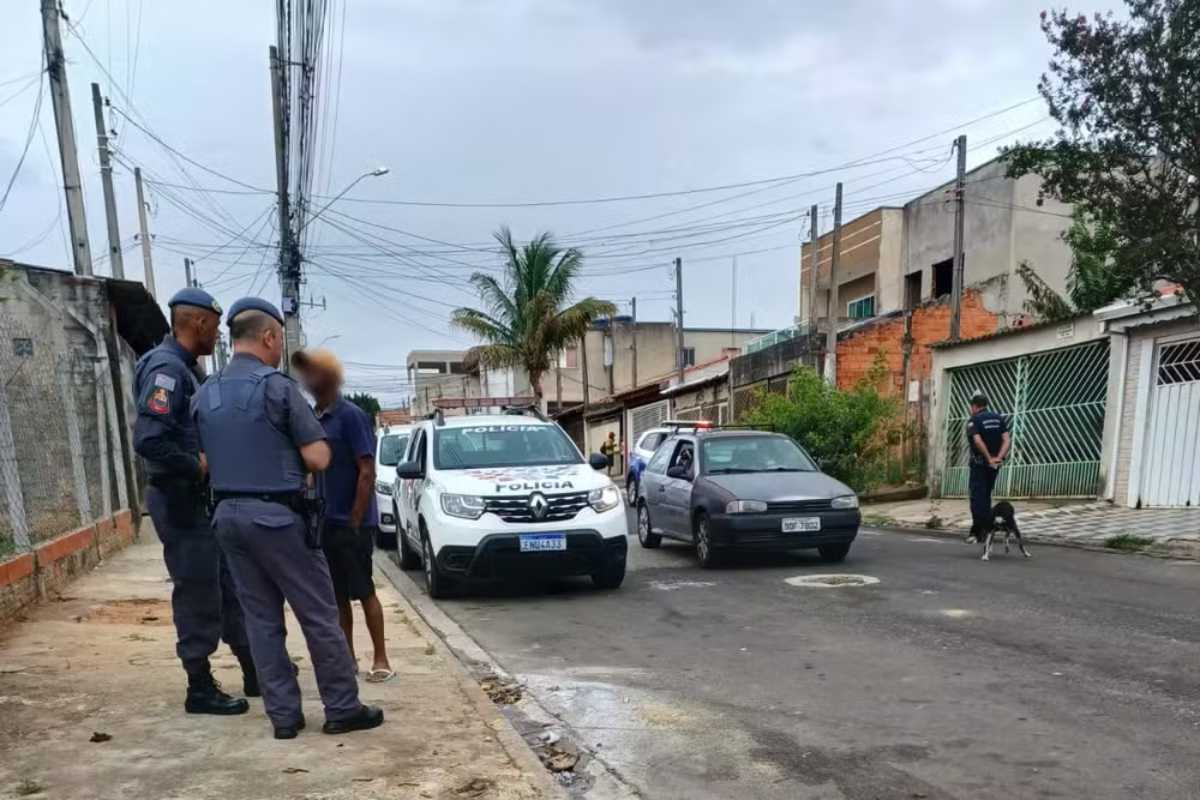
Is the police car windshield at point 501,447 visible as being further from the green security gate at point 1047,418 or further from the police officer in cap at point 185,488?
the green security gate at point 1047,418

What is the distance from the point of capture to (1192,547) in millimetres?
10633

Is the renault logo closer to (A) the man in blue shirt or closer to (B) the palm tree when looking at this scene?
(A) the man in blue shirt

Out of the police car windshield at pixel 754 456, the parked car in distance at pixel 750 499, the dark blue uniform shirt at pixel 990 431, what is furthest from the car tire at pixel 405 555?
the dark blue uniform shirt at pixel 990 431

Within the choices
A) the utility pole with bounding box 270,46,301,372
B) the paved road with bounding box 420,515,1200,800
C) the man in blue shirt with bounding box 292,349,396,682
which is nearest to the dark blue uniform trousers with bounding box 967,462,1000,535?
the paved road with bounding box 420,515,1200,800

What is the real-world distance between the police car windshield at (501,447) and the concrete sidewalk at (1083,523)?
6.60 meters

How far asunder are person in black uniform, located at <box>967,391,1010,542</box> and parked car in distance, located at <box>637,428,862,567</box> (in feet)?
5.39

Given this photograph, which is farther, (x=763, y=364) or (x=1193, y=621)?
(x=763, y=364)

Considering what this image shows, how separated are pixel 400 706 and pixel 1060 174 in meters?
8.85

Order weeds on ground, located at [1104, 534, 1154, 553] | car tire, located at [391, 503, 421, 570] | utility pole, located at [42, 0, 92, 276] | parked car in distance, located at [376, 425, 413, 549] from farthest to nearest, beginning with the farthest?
Result: utility pole, located at [42, 0, 92, 276] → parked car in distance, located at [376, 425, 413, 549] → car tire, located at [391, 503, 421, 570] → weeds on ground, located at [1104, 534, 1154, 553]

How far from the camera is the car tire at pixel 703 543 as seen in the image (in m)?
10.6

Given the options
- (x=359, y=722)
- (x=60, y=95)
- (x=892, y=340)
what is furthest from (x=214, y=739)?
(x=892, y=340)

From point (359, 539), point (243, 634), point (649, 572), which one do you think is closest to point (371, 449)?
point (359, 539)

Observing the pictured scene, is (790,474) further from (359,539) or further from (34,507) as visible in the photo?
(34,507)

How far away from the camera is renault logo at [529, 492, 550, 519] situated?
858 cm
